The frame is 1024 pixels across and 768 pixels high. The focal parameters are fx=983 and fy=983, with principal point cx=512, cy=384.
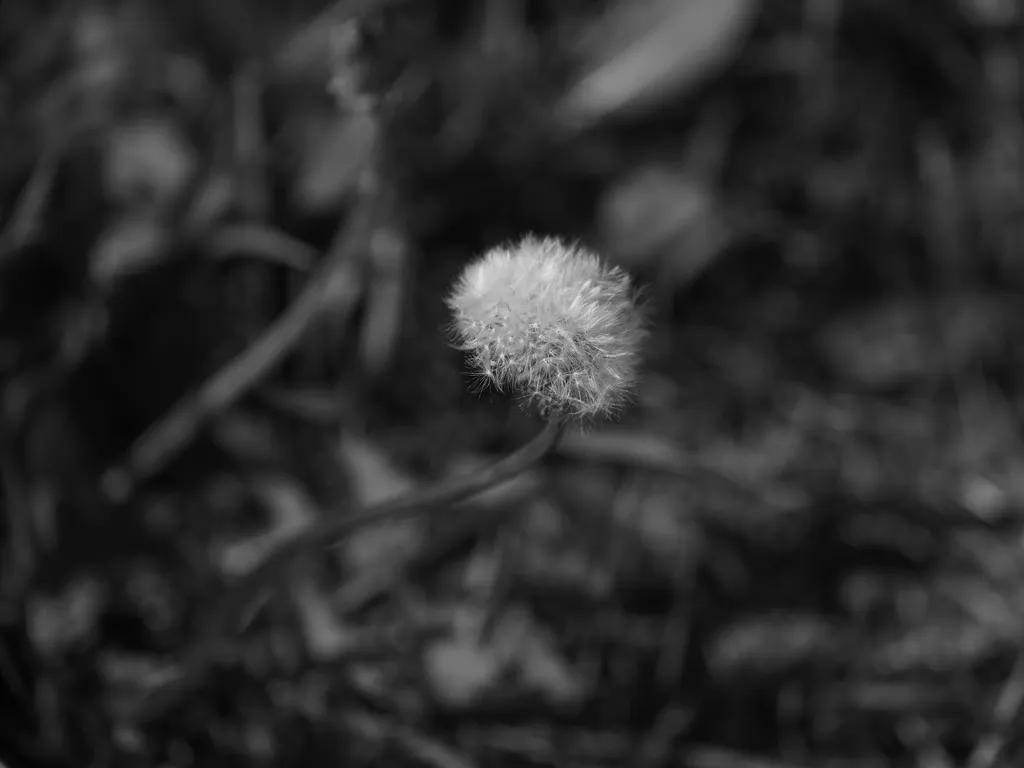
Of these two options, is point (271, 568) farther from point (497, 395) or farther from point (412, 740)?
point (497, 395)

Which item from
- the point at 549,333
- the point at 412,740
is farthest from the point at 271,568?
the point at 549,333

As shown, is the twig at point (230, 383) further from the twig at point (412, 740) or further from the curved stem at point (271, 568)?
the twig at point (412, 740)

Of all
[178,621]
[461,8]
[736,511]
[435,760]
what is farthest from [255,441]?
[461,8]

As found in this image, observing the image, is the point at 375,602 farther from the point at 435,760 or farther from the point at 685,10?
the point at 685,10

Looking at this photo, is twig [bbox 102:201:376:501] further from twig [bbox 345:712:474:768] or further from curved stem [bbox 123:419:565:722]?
twig [bbox 345:712:474:768]

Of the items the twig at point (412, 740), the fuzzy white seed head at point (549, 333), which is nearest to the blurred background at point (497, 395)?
the twig at point (412, 740)

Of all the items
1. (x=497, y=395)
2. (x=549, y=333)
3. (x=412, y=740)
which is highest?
(x=497, y=395)
